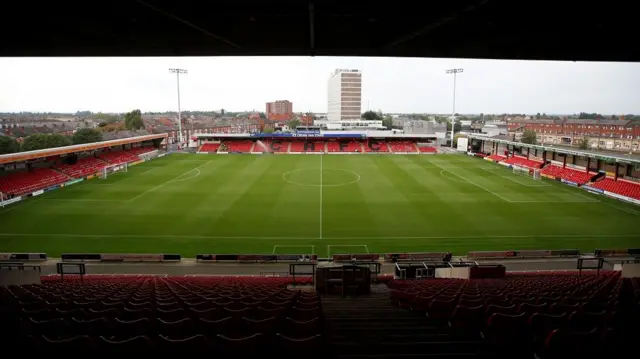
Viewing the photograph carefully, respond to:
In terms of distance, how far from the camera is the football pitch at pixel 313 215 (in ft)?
74.1

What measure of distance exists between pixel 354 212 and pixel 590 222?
16546mm

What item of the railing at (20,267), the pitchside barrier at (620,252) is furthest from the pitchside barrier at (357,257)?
the railing at (20,267)

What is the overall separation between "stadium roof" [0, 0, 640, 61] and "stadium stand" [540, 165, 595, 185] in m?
35.3

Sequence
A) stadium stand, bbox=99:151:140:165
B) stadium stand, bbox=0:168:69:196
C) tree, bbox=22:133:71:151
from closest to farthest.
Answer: stadium stand, bbox=0:168:69:196 < stadium stand, bbox=99:151:140:165 < tree, bbox=22:133:71:151

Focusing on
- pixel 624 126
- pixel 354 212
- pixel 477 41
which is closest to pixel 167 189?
pixel 354 212

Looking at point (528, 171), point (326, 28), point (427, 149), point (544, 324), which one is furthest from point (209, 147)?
point (544, 324)

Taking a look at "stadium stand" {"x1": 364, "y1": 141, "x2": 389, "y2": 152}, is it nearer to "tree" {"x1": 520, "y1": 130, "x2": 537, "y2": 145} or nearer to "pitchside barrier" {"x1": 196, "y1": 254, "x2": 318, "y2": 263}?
"tree" {"x1": 520, "y1": 130, "x2": 537, "y2": 145}

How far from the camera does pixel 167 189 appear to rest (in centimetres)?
3684

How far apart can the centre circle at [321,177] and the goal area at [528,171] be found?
19.7 metres

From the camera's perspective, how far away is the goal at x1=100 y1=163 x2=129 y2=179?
43144 millimetres

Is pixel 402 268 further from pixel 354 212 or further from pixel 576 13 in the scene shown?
pixel 354 212

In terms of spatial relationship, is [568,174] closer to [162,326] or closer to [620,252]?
[620,252]

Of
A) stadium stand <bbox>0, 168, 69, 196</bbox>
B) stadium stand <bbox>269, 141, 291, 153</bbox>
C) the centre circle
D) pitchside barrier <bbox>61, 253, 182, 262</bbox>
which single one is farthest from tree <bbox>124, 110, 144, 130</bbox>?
pitchside barrier <bbox>61, 253, 182, 262</bbox>

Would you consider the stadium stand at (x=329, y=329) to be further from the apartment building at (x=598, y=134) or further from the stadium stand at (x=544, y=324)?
the apartment building at (x=598, y=134)
